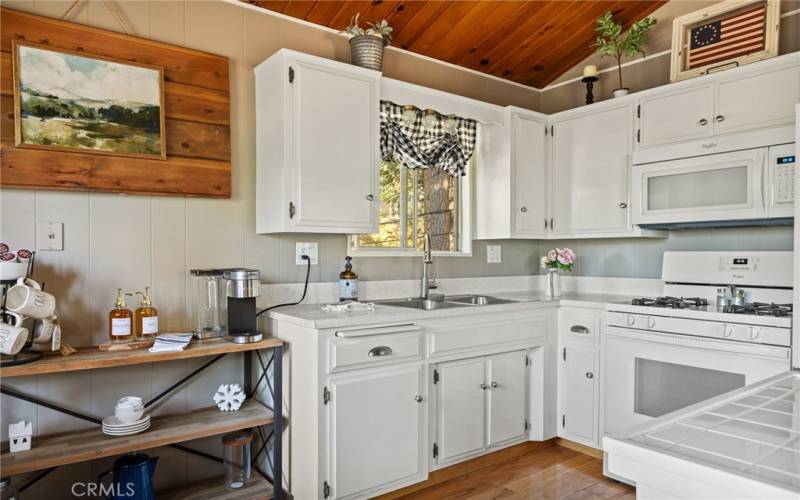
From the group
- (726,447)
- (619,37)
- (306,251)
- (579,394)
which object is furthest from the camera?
(619,37)

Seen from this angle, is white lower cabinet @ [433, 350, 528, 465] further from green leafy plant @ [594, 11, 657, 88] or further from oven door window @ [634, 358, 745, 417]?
green leafy plant @ [594, 11, 657, 88]

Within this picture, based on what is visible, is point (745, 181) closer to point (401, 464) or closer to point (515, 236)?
point (515, 236)

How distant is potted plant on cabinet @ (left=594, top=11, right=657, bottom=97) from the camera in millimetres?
3180

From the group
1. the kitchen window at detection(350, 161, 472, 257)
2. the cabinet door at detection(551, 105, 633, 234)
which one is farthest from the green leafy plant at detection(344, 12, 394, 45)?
the cabinet door at detection(551, 105, 633, 234)

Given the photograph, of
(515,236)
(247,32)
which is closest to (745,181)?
(515,236)

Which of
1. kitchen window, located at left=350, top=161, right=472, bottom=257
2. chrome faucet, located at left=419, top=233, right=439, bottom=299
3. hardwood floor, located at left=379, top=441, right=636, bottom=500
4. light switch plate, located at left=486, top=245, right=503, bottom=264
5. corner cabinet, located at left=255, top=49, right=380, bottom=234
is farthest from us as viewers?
light switch plate, located at left=486, top=245, right=503, bottom=264

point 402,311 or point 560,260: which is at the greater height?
point 560,260

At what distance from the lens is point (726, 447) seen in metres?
0.79

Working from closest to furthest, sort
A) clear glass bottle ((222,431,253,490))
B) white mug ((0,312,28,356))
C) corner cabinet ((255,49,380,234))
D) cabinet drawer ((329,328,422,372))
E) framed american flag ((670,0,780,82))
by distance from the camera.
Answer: white mug ((0,312,28,356))
cabinet drawer ((329,328,422,372))
clear glass bottle ((222,431,253,490))
corner cabinet ((255,49,380,234))
framed american flag ((670,0,780,82))

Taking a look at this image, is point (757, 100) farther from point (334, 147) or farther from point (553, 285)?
point (334, 147)

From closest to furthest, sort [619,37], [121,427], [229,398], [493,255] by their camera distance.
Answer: [121,427], [229,398], [619,37], [493,255]

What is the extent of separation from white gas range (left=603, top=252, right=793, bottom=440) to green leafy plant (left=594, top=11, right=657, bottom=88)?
1307mm

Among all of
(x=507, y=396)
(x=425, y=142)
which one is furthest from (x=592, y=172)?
(x=507, y=396)

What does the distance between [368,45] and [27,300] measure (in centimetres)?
192
